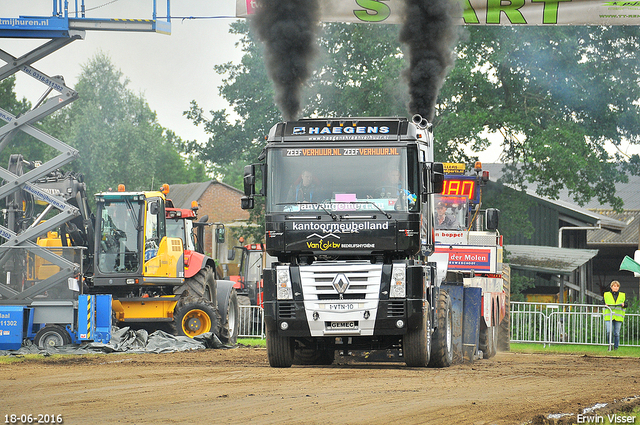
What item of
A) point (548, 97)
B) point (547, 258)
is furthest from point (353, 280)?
point (547, 258)

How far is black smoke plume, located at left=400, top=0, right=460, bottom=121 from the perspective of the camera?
17656 millimetres

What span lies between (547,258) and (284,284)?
24704mm

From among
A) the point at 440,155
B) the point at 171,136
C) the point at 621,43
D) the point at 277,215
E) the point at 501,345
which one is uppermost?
the point at 171,136

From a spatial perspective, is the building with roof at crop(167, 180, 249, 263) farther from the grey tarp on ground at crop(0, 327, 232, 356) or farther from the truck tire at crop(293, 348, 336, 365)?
the truck tire at crop(293, 348, 336, 365)

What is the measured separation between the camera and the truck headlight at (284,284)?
12.4 metres

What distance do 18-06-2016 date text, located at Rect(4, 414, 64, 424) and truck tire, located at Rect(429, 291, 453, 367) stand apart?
7.13 m

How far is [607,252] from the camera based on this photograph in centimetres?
4272

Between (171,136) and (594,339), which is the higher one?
(171,136)

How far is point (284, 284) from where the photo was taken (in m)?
12.5

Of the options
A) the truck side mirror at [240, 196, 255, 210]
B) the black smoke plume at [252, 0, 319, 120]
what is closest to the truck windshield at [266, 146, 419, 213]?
the truck side mirror at [240, 196, 255, 210]

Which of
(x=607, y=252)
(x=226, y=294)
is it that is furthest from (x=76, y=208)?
(x=607, y=252)

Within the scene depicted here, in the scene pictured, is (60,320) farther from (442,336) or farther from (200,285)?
(442,336)

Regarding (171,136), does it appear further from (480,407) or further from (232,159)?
(480,407)

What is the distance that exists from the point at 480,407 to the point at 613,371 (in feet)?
19.9
